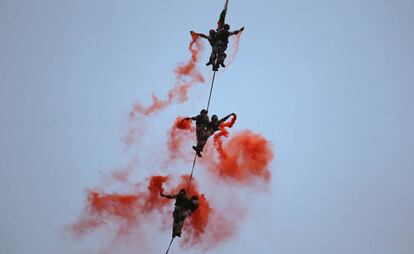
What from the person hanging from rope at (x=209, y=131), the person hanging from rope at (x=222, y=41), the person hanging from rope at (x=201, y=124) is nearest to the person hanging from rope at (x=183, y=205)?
the person hanging from rope at (x=209, y=131)

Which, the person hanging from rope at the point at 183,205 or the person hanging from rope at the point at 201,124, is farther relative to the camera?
the person hanging from rope at the point at 201,124

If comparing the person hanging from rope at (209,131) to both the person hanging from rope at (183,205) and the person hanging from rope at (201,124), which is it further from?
the person hanging from rope at (183,205)

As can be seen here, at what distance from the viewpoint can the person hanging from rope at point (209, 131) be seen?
24594 millimetres

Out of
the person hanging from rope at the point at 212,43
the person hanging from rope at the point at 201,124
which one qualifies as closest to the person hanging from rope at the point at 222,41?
the person hanging from rope at the point at 212,43

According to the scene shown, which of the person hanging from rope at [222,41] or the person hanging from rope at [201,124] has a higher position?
the person hanging from rope at [222,41]

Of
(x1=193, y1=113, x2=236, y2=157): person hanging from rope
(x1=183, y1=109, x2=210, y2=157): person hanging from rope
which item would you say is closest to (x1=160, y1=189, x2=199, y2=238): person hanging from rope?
(x1=193, y1=113, x2=236, y2=157): person hanging from rope

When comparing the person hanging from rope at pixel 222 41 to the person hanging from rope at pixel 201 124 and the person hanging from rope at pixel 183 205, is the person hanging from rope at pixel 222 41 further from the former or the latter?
the person hanging from rope at pixel 183 205

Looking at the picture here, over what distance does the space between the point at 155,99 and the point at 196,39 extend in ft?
18.4

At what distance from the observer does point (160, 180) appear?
92.4 feet

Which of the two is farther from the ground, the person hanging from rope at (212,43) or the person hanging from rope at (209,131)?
the person hanging from rope at (212,43)

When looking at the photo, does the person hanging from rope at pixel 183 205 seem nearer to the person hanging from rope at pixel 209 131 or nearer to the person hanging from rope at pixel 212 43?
the person hanging from rope at pixel 209 131

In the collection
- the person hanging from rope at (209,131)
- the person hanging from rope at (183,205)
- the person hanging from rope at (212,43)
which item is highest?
the person hanging from rope at (212,43)

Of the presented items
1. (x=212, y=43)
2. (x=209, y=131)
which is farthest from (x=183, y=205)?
(x=212, y=43)

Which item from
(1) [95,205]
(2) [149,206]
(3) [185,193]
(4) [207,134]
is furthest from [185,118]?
(1) [95,205]
